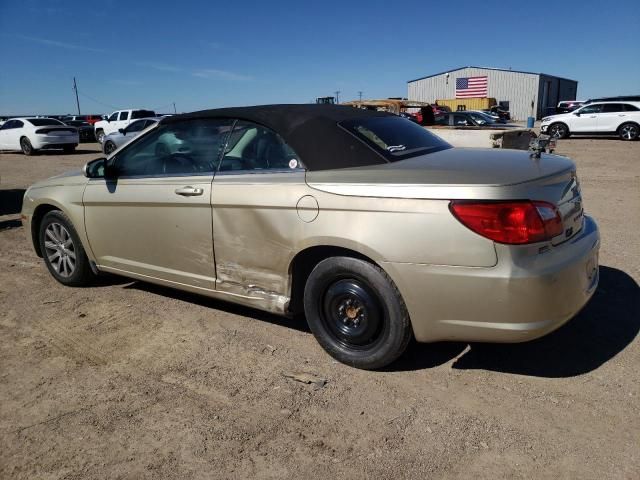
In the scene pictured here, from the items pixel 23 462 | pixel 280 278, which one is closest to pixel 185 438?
pixel 23 462

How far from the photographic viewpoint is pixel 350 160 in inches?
124

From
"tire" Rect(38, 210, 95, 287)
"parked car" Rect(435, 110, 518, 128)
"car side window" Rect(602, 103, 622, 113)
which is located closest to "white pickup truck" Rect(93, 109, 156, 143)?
"parked car" Rect(435, 110, 518, 128)

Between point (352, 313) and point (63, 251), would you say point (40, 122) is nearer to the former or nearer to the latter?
point (63, 251)

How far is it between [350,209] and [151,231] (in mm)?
1711

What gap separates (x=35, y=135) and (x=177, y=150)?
1922 cm

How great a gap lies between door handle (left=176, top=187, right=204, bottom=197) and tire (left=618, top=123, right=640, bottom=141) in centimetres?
2170

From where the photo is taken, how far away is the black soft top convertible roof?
314cm

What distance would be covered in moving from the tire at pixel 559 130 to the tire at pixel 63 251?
71.5 feet

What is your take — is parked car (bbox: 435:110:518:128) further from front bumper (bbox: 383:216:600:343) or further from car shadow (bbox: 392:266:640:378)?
front bumper (bbox: 383:216:600:343)

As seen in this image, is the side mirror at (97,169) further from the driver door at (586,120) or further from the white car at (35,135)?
the driver door at (586,120)

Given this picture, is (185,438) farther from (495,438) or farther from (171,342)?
(495,438)

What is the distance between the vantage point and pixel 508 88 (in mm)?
54031

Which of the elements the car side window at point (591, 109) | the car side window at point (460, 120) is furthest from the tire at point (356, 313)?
the car side window at point (591, 109)

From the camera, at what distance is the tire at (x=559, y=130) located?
22016mm
